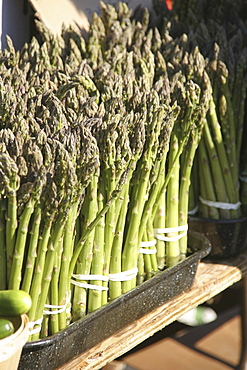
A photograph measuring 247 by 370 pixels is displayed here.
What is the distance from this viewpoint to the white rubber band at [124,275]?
129 centimetres

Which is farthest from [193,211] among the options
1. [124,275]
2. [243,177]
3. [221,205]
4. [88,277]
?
[88,277]

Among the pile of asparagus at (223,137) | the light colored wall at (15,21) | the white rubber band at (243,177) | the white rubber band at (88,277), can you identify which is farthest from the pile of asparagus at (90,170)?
the white rubber band at (243,177)

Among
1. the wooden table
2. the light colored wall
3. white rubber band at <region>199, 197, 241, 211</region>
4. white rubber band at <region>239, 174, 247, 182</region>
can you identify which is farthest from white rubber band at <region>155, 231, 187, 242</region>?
the light colored wall

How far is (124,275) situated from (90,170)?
0.36 meters

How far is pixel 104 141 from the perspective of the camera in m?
1.17

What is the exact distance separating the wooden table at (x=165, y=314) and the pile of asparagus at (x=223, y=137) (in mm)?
197

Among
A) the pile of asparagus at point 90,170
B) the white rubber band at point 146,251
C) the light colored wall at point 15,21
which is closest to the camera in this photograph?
the pile of asparagus at point 90,170

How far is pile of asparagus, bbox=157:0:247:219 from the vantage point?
1676 mm

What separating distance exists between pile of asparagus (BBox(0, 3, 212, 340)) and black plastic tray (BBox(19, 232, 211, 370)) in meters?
0.04

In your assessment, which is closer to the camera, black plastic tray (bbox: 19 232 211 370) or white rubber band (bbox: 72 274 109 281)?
black plastic tray (bbox: 19 232 211 370)

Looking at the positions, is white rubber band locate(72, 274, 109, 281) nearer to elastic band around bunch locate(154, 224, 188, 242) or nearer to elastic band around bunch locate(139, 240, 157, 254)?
elastic band around bunch locate(139, 240, 157, 254)

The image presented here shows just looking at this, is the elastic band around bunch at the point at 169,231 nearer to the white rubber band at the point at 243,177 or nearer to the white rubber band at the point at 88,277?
the white rubber band at the point at 88,277

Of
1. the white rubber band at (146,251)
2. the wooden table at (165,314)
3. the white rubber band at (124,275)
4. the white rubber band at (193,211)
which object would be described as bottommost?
the wooden table at (165,314)

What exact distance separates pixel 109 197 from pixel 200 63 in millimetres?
668
